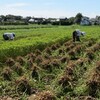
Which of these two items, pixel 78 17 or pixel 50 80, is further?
pixel 78 17

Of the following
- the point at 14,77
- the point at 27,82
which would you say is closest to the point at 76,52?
the point at 14,77

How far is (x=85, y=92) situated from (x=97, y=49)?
895 centimetres

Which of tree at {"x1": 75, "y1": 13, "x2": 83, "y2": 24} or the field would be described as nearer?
the field

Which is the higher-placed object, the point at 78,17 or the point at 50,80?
the point at 50,80

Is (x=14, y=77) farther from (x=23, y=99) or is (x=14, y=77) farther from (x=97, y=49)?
(x=97, y=49)

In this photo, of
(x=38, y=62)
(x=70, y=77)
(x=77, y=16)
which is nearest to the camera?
(x=70, y=77)

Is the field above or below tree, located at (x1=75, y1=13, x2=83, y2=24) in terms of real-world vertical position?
above

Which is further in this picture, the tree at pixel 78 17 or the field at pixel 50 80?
the tree at pixel 78 17

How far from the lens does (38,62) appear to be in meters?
13.8

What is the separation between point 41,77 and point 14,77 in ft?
3.16

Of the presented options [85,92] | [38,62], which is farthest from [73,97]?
[38,62]

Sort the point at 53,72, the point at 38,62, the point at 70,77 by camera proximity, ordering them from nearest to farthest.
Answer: the point at 70,77 < the point at 53,72 < the point at 38,62

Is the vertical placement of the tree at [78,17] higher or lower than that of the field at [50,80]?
lower

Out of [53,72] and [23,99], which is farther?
[53,72]
